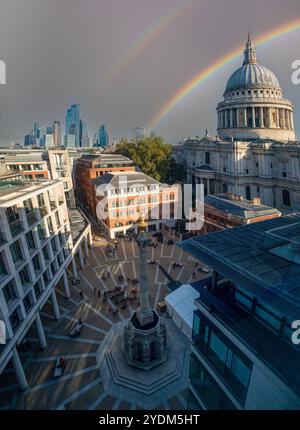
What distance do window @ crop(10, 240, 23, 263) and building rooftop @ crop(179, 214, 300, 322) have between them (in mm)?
14640

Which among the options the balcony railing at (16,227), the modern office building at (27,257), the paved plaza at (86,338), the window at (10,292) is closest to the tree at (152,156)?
the paved plaza at (86,338)

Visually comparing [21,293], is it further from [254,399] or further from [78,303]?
[254,399]

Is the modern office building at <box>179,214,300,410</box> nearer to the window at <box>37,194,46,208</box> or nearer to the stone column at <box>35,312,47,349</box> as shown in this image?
the stone column at <box>35,312,47,349</box>

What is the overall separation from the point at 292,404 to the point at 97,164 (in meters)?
60.0

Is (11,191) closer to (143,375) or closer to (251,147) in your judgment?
(143,375)

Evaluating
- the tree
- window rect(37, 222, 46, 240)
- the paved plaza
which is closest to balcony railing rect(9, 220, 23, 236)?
window rect(37, 222, 46, 240)

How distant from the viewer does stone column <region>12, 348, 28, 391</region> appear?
794 inches

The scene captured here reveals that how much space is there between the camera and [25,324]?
21859 mm

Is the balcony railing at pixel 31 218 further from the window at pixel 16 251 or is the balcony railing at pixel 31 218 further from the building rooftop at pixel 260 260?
the building rooftop at pixel 260 260

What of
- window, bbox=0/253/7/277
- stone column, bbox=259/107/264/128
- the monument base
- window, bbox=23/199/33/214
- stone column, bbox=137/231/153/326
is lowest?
the monument base

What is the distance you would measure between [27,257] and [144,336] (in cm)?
1289

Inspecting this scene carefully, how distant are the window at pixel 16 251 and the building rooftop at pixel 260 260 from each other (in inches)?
576

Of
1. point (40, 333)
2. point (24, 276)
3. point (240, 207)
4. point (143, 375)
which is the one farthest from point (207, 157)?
point (40, 333)

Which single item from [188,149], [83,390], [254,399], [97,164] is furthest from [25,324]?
[188,149]
